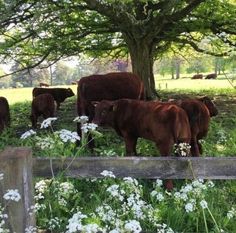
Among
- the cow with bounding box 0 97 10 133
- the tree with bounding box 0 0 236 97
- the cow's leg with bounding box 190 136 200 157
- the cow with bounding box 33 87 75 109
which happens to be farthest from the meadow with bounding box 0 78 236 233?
the cow with bounding box 33 87 75 109

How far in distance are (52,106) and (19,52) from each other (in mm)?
4917

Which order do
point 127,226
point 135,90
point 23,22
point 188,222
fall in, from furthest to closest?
1. point 23,22
2. point 135,90
3. point 188,222
4. point 127,226

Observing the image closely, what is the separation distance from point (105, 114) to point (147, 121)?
0.82 metres

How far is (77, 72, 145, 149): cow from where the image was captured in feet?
28.8

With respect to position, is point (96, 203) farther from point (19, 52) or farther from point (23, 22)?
point (19, 52)

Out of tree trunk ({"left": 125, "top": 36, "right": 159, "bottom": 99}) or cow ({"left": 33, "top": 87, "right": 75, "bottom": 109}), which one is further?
cow ({"left": 33, "top": 87, "right": 75, "bottom": 109})

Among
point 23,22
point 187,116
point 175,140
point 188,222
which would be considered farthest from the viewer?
point 23,22

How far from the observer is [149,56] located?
52.1 ft

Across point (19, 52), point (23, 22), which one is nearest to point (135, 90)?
point (23, 22)

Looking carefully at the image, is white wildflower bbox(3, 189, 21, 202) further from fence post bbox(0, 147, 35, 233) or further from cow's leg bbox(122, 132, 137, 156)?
cow's leg bbox(122, 132, 137, 156)

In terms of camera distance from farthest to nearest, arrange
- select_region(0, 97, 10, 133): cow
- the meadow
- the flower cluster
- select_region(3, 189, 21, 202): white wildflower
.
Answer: select_region(0, 97, 10, 133): cow, the flower cluster, the meadow, select_region(3, 189, 21, 202): white wildflower

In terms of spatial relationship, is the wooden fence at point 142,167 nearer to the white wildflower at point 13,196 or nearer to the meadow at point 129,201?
the meadow at point 129,201

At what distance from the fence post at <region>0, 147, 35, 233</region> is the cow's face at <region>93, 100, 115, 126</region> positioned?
3101 millimetres

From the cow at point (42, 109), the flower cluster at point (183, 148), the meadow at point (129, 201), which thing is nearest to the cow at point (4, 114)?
the cow at point (42, 109)
